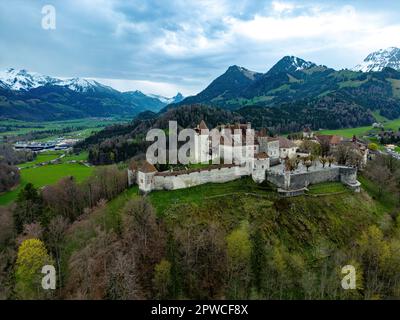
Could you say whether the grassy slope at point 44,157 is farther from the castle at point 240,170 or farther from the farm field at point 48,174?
the castle at point 240,170

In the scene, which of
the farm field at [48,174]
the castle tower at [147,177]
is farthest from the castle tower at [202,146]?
the farm field at [48,174]

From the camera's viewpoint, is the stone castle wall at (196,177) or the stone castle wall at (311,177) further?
the stone castle wall at (311,177)

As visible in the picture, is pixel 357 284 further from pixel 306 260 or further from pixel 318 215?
pixel 318 215

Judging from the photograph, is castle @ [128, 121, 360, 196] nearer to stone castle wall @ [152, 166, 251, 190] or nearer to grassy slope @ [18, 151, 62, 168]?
stone castle wall @ [152, 166, 251, 190]

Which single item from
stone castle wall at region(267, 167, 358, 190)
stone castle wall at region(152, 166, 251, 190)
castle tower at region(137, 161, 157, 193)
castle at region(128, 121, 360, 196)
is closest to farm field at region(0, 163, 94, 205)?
castle at region(128, 121, 360, 196)

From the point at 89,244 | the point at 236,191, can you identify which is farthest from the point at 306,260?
the point at 89,244

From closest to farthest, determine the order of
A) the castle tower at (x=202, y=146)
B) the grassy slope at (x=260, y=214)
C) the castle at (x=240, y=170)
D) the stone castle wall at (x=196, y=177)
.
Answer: the grassy slope at (x=260, y=214)
the stone castle wall at (x=196, y=177)
the castle at (x=240, y=170)
the castle tower at (x=202, y=146)

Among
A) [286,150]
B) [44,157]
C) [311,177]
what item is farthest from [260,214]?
[44,157]

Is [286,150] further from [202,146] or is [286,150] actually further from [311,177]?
[202,146]
